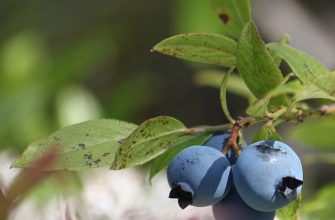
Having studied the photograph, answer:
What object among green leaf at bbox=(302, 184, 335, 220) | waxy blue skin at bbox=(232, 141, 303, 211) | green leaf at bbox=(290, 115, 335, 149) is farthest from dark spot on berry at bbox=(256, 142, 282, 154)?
green leaf at bbox=(290, 115, 335, 149)

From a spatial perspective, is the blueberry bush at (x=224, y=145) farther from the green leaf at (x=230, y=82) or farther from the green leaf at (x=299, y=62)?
the green leaf at (x=230, y=82)

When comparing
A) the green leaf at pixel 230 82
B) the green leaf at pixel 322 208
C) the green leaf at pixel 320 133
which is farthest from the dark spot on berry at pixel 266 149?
the green leaf at pixel 230 82

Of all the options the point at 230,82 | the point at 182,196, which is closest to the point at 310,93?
the point at 182,196

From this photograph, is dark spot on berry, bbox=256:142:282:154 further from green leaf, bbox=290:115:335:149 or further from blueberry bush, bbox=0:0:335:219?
green leaf, bbox=290:115:335:149

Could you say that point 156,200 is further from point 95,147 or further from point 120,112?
point 120,112

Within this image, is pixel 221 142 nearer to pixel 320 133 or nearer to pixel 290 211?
pixel 290 211

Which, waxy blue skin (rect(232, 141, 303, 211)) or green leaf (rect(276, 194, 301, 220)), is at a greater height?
waxy blue skin (rect(232, 141, 303, 211))
